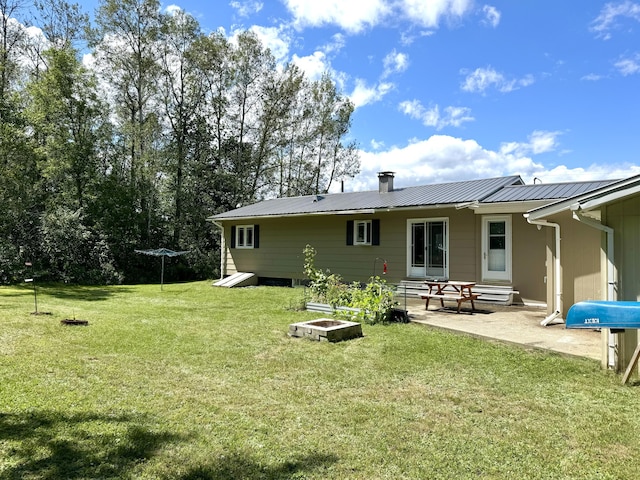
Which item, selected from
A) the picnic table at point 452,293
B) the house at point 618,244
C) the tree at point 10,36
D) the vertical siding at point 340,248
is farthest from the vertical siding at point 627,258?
the tree at point 10,36

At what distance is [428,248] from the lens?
1194 cm

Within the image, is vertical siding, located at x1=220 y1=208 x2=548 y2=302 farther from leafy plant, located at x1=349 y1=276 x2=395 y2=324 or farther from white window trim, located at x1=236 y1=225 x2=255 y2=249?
leafy plant, located at x1=349 y1=276 x2=395 y2=324

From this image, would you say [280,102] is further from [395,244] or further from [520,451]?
[520,451]

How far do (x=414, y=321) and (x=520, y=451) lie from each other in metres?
4.93

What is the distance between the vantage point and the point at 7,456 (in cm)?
283

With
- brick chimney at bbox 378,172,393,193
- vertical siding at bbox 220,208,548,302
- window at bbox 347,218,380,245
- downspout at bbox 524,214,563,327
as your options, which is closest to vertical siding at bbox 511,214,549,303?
vertical siding at bbox 220,208,548,302

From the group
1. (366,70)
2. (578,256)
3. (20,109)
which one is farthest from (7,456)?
(366,70)

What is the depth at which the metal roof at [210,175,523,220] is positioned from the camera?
11297 mm

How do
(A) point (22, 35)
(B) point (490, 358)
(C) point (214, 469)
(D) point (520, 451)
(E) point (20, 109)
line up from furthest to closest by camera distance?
1. (A) point (22, 35)
2. (E) point (20, 109)
3. (B) point (490, 358)
4. (D) point (520, 451)
5. (C) point (214, 469)

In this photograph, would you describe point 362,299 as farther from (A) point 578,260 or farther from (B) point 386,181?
(B) point 386,181

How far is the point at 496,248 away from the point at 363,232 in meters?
4.11

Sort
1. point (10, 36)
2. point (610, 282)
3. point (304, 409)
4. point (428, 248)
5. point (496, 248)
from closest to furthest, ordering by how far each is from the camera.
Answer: point (304, 409) → point (610, 282) → point (496, 248) → point (428, 248) → point (10, 36)

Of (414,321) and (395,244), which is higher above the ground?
(395,244)

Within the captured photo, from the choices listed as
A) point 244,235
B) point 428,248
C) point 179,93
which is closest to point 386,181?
point 428,248
